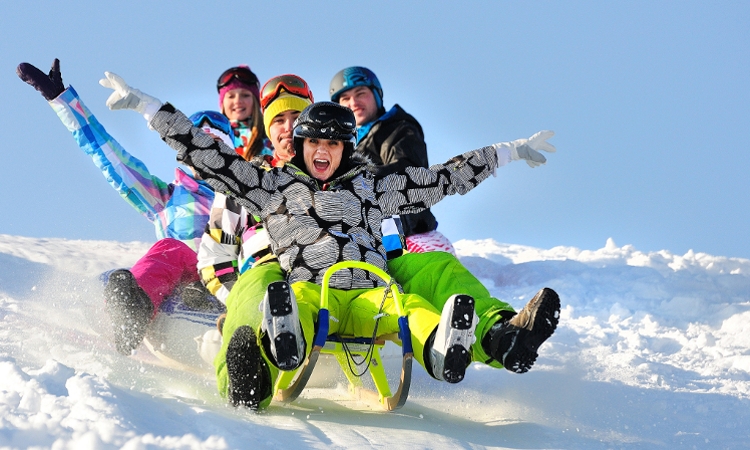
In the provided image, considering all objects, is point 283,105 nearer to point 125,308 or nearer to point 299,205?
point 299,205

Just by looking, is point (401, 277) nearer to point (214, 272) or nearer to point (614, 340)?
point (214, 272)

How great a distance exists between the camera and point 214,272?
478 centimetres

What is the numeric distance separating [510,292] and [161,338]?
5239 mm

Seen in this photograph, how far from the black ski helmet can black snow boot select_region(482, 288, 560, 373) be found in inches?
50.5

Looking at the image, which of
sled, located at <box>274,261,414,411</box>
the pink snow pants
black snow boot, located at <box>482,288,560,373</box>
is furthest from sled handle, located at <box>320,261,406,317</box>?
the pink snow pants

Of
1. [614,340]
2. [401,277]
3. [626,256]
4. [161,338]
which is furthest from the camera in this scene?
[626,256]

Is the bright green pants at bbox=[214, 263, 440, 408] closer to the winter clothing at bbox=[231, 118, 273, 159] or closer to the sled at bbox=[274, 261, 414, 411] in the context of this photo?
the sled at bbox=[274, 261, 414, 411]

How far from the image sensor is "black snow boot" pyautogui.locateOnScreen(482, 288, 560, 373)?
3.19 m

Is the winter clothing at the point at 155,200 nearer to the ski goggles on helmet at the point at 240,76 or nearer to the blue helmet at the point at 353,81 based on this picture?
the ski goggles on helmet at the point at 240,76

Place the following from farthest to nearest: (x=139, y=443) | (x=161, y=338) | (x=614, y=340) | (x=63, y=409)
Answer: (x=614, y=340), (x=161, y=338), (x=63, y=409), (x=139, y=443)

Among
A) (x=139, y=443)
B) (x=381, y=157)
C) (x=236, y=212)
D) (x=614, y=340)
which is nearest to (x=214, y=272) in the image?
(x=236, y=212)

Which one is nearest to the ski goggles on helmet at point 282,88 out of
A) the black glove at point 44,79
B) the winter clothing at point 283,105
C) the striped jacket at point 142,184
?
the winter clothing at point 283,105

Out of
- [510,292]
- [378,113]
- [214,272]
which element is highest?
[378,113]

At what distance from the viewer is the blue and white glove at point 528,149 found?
462cm
